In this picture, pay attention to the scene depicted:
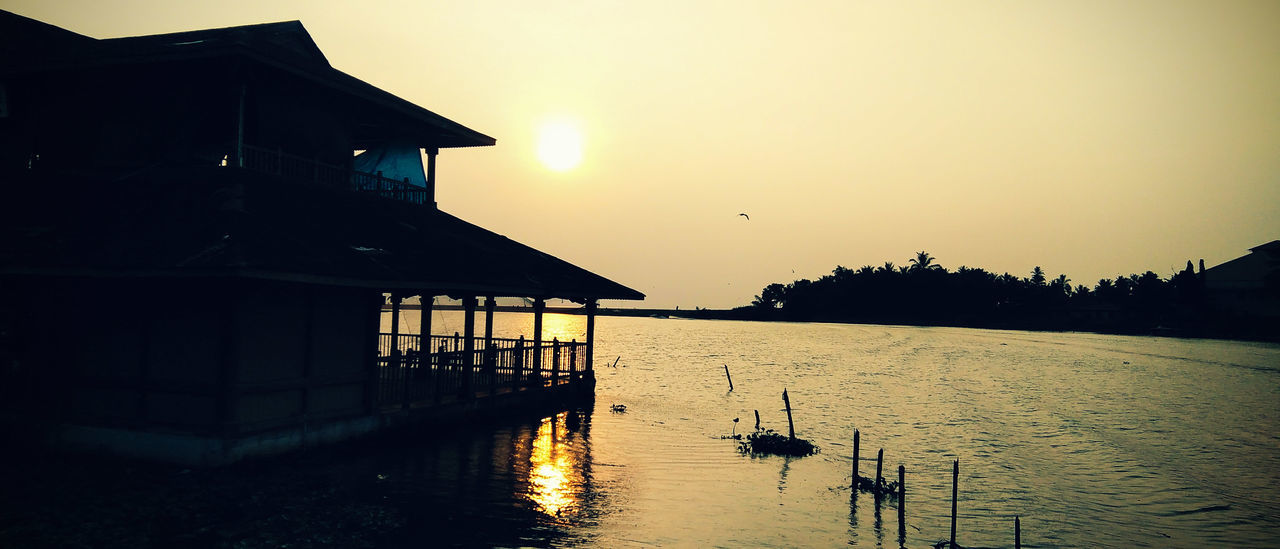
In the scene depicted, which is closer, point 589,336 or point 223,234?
point 223,234

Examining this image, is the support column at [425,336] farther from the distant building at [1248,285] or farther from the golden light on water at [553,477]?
the distant building at [1248,285]

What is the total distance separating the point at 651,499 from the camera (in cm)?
1731

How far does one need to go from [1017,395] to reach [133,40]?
51.1 metres

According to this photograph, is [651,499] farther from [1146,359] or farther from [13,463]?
[1146,359]

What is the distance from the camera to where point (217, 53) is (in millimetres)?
17219

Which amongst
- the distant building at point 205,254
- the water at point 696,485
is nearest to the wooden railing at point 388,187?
the distant building at point 205,254

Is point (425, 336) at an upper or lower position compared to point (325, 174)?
lower

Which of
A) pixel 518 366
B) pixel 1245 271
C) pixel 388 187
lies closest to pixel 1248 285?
pixel 1245 271

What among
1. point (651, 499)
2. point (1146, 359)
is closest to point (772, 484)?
point (651, 499)

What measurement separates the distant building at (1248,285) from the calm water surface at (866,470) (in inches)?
3240

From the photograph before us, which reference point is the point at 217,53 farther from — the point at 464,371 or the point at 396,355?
the point at 464,371

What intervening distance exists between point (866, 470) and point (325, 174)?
17.0 m

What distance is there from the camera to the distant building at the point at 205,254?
14656 millimetres

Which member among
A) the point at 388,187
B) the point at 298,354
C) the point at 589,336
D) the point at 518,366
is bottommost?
the point at 518,366
